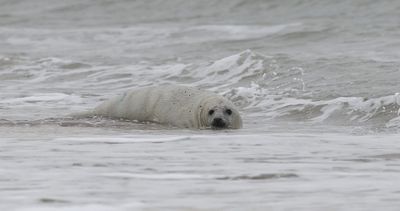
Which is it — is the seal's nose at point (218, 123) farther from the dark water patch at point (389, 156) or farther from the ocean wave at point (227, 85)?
the dark water patch at point (389, 156)

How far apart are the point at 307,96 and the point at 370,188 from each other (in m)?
5.78

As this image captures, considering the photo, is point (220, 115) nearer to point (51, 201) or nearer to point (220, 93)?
point (220, 93)

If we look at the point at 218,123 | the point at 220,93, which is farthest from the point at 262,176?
the point at 220,93

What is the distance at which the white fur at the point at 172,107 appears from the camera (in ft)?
27.2

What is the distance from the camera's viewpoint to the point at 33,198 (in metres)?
4.18

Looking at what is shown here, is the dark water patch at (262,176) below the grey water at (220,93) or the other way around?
below

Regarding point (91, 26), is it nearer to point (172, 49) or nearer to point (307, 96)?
point (172, 49)

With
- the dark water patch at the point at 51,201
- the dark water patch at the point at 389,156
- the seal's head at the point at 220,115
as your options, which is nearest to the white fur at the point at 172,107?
the seal's head at the point at 220,115

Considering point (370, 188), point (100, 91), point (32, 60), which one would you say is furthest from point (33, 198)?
point (32, 60)

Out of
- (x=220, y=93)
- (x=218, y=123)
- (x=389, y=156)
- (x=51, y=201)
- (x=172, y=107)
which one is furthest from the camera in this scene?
(x=220, y=93)

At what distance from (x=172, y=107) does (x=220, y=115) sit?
591 mm

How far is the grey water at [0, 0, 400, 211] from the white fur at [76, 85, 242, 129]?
1.01 ft

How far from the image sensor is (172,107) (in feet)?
28.2

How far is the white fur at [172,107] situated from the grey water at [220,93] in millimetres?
309
